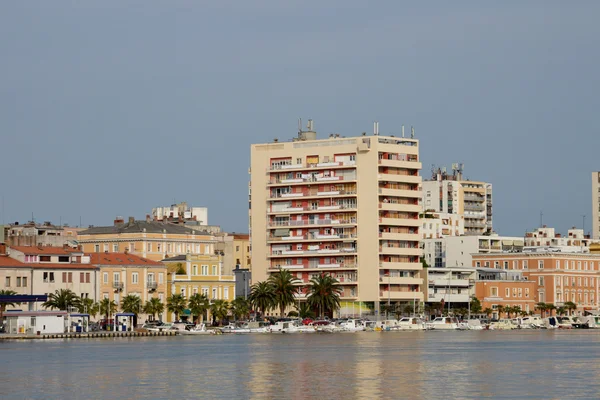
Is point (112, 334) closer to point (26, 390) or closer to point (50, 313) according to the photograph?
point (50, 313)

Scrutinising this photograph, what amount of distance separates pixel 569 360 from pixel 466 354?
13094mm

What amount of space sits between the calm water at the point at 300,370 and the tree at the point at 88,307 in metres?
30.7

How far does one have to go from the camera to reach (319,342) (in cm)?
15700

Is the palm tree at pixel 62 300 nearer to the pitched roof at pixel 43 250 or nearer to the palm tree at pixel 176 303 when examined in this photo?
the pitched roof at pixel 43 250

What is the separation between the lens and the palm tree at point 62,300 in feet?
584

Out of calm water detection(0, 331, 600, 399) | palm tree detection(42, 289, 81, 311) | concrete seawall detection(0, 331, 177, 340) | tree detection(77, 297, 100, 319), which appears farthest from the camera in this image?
tree detection(77, 297, 100, 319)

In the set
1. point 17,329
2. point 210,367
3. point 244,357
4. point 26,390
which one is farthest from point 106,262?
point 26,390

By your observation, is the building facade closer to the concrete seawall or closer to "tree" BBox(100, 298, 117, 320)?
"tree" BBox(100, 298, 117, 320)

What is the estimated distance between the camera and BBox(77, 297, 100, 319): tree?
600ft

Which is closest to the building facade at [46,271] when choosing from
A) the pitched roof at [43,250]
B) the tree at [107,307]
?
the pitched roof at [43,250]

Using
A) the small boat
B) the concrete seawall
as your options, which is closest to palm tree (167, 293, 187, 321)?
the small boat

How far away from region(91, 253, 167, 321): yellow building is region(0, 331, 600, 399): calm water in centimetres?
3937

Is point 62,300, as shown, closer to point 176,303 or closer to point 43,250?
point 43,250

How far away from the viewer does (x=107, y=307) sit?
7407 inches
